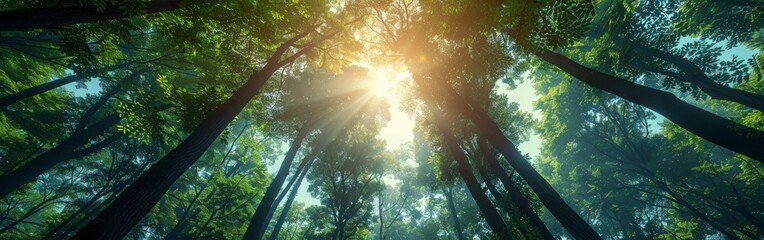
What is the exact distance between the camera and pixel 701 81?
8734 millimetres

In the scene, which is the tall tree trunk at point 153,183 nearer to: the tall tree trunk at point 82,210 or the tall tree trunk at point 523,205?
the tall tree trunk at point 523,205

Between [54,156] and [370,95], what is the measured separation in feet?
52.3

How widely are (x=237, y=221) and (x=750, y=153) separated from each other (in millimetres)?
18220

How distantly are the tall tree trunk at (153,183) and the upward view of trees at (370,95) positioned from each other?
25 mm

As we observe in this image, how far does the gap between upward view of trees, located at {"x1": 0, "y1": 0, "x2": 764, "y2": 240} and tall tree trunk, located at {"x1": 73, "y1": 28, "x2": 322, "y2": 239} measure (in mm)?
25

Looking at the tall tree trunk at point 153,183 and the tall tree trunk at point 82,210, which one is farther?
the tall tree trunk at point 82,210

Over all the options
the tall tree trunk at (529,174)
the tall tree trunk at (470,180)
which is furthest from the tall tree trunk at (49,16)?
the tall tree trunk at (470,180)

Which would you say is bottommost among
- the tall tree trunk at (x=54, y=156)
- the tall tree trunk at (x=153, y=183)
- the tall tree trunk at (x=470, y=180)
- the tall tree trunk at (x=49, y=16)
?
the tall tree trunk at (x=153, y=183)

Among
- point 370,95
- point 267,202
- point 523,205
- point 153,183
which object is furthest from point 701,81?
point 267,202

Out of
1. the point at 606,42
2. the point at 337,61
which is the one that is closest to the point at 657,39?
the point at 606,42

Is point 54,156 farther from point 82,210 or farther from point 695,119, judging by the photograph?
point 695,119

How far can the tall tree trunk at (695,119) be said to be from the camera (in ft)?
13.1

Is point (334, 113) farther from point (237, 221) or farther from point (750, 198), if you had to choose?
point (750, 198)

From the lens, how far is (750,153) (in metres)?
3.96
